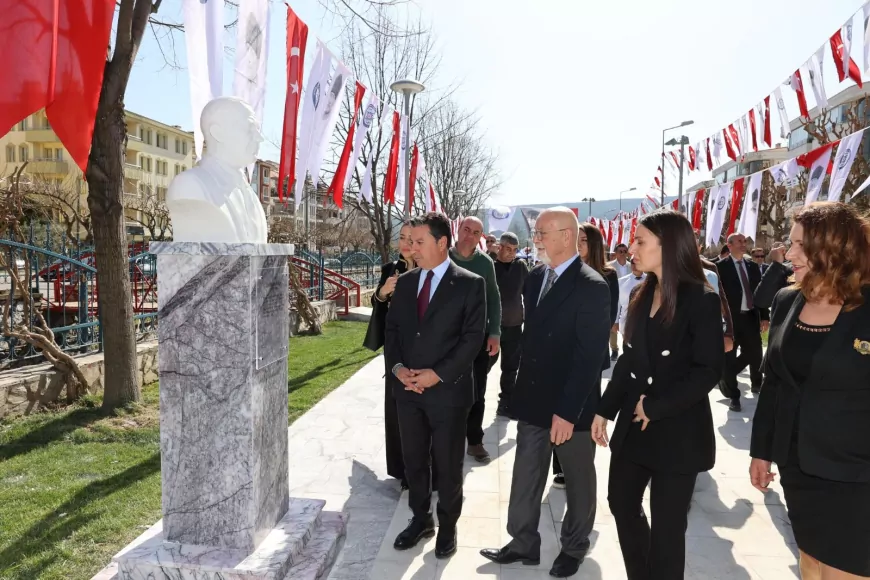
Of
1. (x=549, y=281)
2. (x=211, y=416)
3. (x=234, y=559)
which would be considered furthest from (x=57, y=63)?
(x=549, y=281)

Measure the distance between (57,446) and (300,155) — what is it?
343cm

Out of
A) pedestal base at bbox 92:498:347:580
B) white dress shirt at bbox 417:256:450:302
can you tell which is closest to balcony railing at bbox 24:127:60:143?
white dress shirt at bbox 417:256:450:302

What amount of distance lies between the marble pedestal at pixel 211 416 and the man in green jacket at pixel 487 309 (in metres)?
2.32

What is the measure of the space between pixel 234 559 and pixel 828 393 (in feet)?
8.42

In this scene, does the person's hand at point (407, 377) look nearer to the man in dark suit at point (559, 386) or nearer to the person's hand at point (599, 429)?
the man in dark suit at point (559, 386)

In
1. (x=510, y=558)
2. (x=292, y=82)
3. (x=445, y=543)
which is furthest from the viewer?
(x=292, y=82)

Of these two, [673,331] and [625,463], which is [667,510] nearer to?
[625,463]

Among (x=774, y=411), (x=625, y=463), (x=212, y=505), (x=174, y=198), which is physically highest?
(x=174, y=198)

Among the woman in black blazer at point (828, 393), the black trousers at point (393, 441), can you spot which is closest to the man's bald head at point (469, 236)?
the black trousers at point (393, 441)

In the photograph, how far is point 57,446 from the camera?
4.79m

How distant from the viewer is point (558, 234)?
2.95 metres

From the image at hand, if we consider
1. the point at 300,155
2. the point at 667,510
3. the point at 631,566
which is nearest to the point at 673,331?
the point at 667,510

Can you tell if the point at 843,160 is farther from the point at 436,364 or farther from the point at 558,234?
the point at 436,364

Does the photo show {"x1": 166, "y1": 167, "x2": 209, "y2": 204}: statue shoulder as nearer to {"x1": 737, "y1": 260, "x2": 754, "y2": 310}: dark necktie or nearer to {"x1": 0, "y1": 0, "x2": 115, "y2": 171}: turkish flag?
{"x1": 0, "y1": 0, "x2": 115, "y2": 171}: turkish flag
